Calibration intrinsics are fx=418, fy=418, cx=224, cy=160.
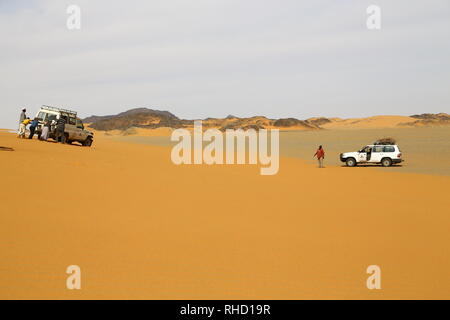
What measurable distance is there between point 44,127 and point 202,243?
22639 mm

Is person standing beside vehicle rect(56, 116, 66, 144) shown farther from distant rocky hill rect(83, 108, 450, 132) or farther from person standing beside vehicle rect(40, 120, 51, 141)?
distant rocky hill rect(83, 108, 450, 132)

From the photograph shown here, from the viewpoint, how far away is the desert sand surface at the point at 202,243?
525cm

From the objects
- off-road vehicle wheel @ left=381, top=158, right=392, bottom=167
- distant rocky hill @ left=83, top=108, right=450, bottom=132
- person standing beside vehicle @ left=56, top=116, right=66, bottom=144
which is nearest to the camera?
person standing beside vehicle @ left=56, top=116, right=66, bottom=144

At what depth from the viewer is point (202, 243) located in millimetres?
6988

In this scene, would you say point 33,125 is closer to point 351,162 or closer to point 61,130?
point 61,130

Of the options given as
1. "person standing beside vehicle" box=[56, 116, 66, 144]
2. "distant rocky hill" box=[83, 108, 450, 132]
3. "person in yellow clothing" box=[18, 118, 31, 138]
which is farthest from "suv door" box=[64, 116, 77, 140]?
"distant rocky hill" box=[83, 108, 450, 132]

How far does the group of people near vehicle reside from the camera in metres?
26.6

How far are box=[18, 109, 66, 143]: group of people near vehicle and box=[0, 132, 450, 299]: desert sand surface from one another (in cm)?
1540

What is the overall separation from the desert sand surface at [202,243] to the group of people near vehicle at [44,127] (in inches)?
606
